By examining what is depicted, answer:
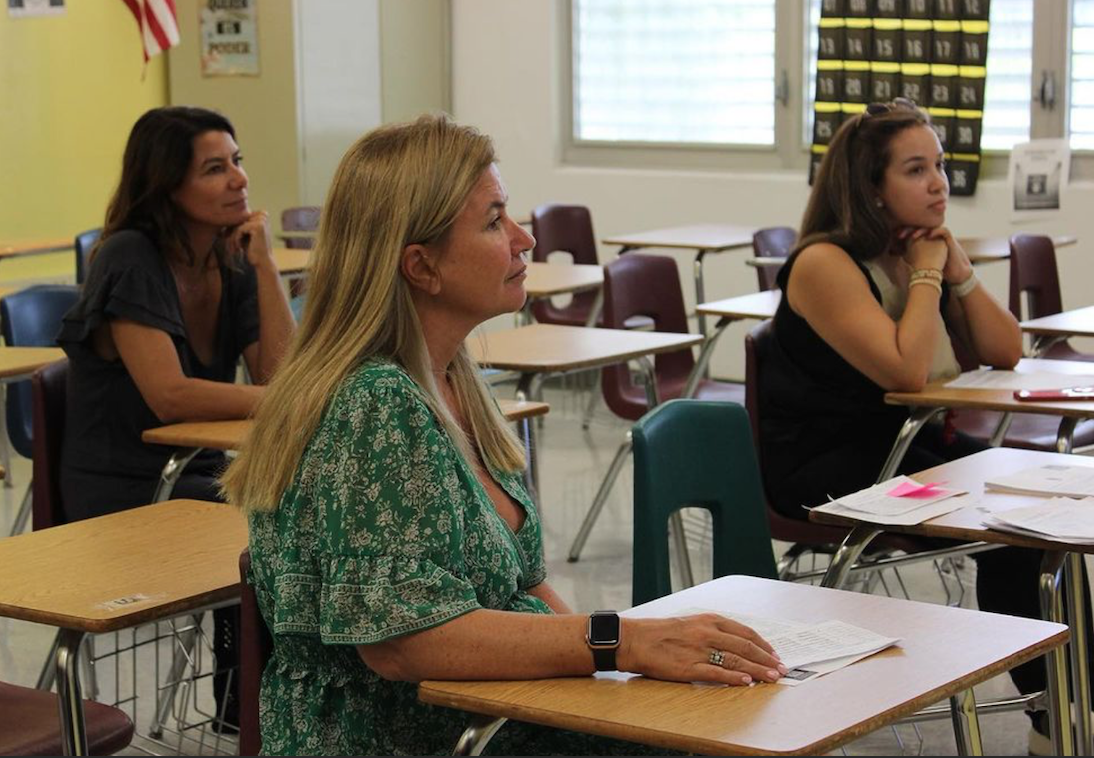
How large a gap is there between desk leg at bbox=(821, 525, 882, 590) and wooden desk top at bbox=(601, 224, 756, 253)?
384cm

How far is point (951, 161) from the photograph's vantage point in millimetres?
6715

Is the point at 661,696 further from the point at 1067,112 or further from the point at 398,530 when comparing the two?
the point at 1067,112

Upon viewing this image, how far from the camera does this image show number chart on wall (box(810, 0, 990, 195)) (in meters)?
6.62

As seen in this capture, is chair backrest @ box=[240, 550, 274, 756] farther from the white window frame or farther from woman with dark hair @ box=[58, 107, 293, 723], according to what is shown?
the white window frame

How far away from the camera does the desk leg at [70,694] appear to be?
1.97m

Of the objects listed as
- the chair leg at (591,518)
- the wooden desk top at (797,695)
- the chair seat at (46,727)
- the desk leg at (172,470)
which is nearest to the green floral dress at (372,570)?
the wooden desk top at (797,695)

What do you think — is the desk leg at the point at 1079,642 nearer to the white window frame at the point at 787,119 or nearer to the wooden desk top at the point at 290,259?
the wooden desk top at the point at 290,259

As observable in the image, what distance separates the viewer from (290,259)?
6.21 m

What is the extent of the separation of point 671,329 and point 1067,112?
2.58 m

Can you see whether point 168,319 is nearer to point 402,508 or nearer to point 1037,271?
point 402,508

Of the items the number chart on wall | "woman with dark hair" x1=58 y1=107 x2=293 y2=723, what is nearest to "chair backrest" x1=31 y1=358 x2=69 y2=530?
"woman with dark hair" x1=58 y1=107 x2=293 y2=723

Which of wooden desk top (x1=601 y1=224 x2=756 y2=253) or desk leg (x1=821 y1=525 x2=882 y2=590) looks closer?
desk leg (x1=821 y1=525 x2=882 y2=590)

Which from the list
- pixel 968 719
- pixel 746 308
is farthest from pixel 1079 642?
pixel 746 308

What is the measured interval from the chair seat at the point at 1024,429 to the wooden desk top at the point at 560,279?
1373mm
